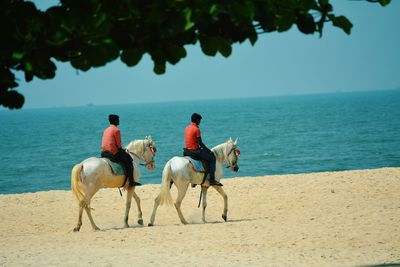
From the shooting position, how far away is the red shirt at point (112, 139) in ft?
52.2

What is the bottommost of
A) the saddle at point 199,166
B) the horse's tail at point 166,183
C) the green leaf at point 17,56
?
the horse's tail at point 166,183

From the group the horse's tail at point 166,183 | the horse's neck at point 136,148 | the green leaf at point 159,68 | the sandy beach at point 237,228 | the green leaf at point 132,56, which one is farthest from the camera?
the horse's neck at point 136,148

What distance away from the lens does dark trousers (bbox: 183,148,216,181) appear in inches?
649

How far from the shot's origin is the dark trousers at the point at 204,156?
54.1ft

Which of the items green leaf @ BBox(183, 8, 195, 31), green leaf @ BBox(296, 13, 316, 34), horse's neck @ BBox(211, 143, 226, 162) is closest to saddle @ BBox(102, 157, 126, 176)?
horse's neck @ BBox(211, 143, 226, 162)

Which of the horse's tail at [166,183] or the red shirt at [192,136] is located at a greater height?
the red shirt at [192,136]

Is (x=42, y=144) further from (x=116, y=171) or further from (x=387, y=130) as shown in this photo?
(x=116, y=171)

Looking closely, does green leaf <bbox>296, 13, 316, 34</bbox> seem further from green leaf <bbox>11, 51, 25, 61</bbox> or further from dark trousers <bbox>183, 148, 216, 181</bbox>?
dark trousers <bbox>183, 148, 216, 181</bbox>

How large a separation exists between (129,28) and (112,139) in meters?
10.5

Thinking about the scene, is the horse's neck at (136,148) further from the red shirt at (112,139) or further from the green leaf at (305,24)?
the green leaf at (305,24)

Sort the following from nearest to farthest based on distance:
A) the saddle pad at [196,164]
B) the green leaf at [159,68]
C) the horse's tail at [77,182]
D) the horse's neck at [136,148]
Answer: the green leaf at [159,68] → the horse's tail at [77,182] → the saddle pad at [196,164] → the horse's neck at [136,148]

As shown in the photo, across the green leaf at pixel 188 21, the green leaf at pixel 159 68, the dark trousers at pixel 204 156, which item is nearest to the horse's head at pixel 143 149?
the dark trousers at pixel 204 156

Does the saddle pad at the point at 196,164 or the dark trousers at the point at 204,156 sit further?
the dark trousers at the point at 204,156

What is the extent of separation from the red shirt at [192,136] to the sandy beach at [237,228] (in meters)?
1.83
